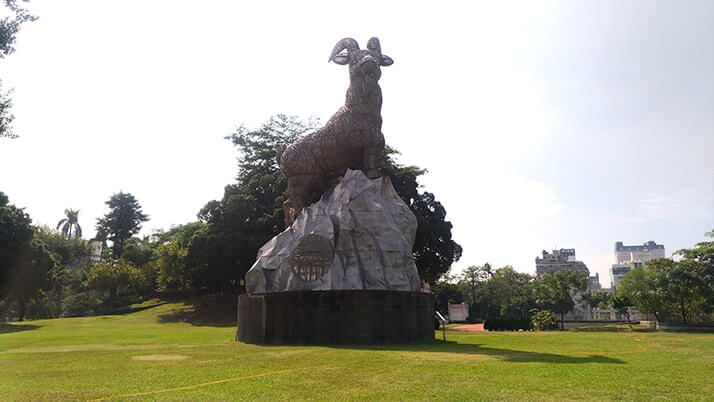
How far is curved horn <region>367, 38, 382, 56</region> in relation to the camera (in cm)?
1601

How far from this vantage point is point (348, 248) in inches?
525

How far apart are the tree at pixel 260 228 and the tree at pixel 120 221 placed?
33.1m

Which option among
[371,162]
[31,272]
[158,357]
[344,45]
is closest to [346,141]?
[371,162]

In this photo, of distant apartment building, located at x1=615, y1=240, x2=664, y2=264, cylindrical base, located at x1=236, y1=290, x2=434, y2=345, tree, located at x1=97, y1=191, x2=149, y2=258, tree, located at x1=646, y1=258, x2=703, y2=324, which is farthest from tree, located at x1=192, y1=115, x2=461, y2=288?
distant apartment building, located at x1=615, y1=240, x2=664, y2=264

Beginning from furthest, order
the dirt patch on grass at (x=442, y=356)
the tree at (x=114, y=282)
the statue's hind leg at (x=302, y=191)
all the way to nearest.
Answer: the tree at (x=114, y=282) < the statue's hind leg at (x=302, y=191) < the dirt patch on grass at (x=442, y=356)

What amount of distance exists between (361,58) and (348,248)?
5.75m

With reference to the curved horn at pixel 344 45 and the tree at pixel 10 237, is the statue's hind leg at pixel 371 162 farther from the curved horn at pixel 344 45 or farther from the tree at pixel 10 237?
the tree at pixel 10 237

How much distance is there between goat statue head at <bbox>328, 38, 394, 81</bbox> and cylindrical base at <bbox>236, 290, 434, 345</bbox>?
651 centimetres

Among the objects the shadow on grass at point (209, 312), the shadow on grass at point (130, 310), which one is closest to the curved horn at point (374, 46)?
the shadow on grass at point (209, 312)

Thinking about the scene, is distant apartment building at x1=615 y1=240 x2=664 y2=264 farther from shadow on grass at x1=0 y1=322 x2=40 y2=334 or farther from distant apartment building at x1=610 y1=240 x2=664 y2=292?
shadow on grass at x1=0 y1=322 x2=40 y2=334

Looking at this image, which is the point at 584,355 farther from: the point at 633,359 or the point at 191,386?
the point at 191,386

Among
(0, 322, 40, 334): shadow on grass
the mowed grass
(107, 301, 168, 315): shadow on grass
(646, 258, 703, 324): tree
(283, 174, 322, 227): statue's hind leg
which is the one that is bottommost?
(0, 322, 40, 334): shadow on grass

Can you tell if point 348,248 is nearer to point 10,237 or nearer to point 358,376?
point 358,376

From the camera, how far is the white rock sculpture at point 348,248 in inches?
511
